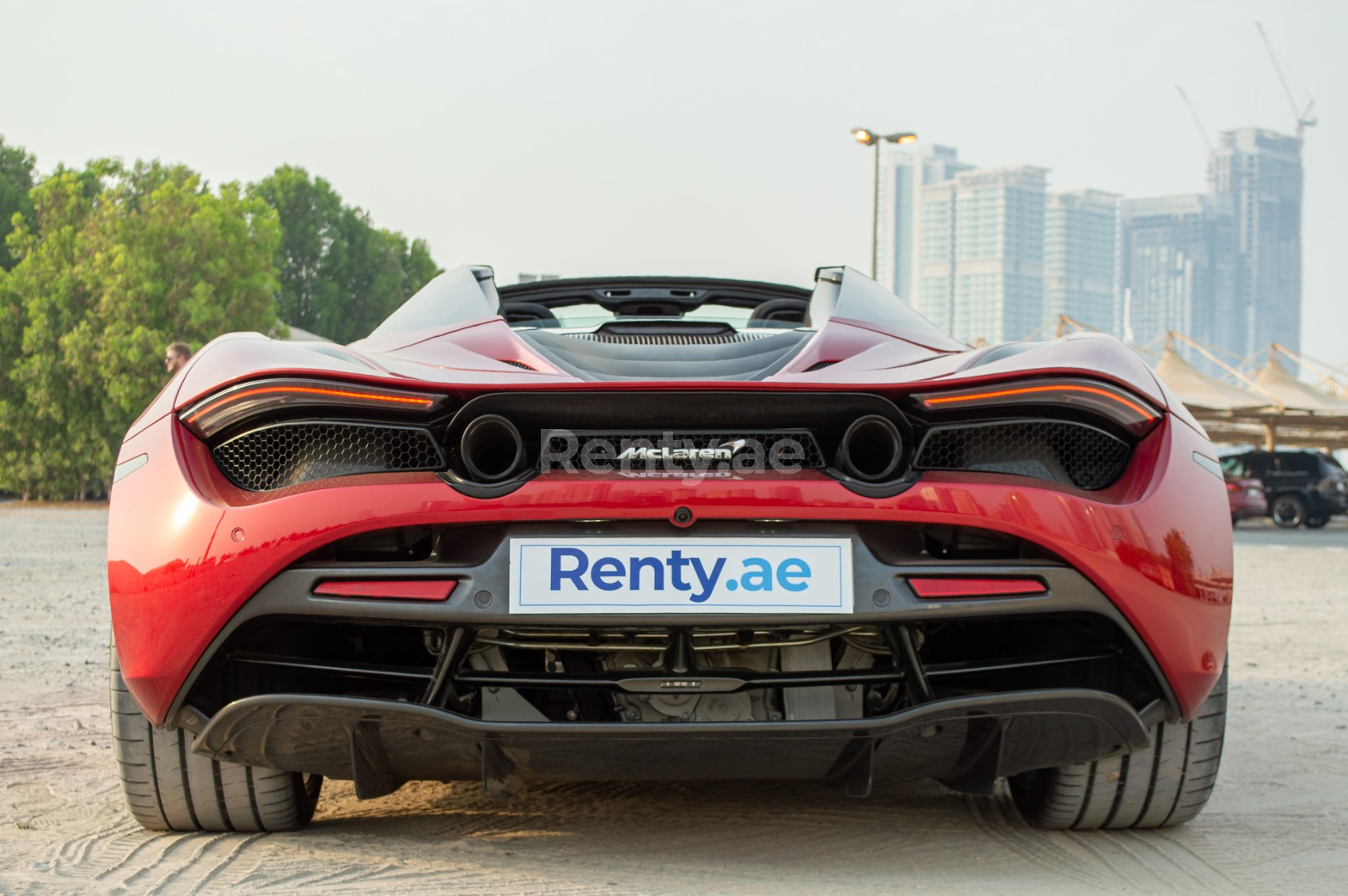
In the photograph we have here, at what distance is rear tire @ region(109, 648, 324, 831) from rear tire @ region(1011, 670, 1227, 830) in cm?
171

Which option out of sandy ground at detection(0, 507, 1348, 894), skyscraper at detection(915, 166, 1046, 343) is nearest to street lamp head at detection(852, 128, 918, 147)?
sandy ground at detection(0, 507, 1348, 894)

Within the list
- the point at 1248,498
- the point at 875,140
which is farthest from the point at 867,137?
the point at 1248,498

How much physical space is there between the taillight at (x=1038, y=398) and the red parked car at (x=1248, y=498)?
25588 millimetres

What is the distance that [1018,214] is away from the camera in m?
182

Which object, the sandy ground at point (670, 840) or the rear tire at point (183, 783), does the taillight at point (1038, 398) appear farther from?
the rear tire at point (183, 783)

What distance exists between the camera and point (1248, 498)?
26.4m

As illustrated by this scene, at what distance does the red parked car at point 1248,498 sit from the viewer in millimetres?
26266

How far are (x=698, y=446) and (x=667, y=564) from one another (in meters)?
0.24

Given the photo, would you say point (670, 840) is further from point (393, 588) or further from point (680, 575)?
point (393, 588)

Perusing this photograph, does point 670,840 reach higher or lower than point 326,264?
lower

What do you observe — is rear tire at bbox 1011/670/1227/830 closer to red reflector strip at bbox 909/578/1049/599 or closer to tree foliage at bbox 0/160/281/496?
red reflector strip at bbox 909/578/1049/599

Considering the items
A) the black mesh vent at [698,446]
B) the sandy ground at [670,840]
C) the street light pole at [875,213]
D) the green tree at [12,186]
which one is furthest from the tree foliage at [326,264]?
the black mesh vent at [698,446]

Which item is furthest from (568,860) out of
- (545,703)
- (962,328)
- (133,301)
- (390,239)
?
(962,328)

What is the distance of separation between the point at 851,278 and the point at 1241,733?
2.28m
